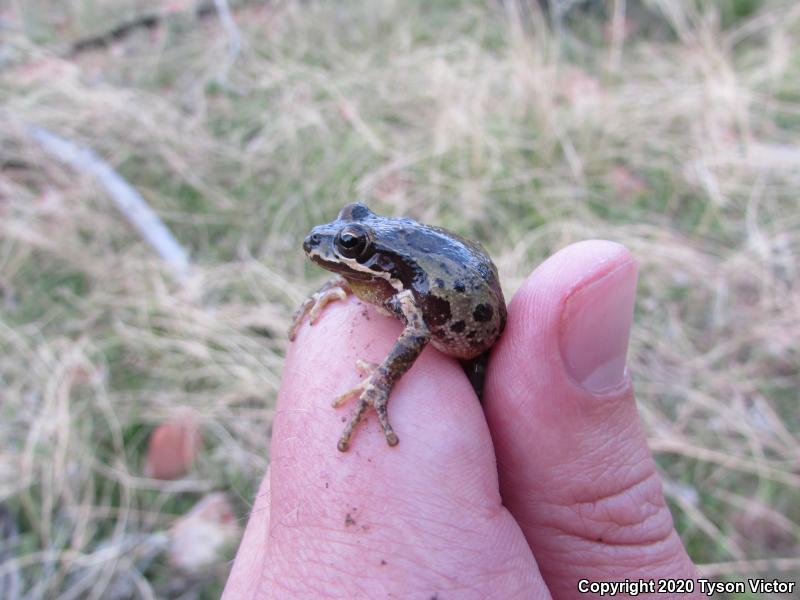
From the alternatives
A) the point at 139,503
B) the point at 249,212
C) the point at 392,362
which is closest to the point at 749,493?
the point at 392,362

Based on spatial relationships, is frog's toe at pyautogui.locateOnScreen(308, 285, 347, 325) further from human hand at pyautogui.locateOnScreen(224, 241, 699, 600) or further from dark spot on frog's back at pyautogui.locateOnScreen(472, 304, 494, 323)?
dark spot on frog's back at pyautogui.locateOnScreen(472, 304, 494, 323)

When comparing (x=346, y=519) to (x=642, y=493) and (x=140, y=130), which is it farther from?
(x=140, y=130)

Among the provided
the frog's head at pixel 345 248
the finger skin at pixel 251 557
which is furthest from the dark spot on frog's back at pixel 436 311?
the finger skin at pixel 251 557

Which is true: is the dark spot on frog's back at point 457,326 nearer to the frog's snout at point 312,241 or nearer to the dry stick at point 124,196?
the frog's snout at point 312,241

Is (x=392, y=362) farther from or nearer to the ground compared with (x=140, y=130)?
farther from the ground

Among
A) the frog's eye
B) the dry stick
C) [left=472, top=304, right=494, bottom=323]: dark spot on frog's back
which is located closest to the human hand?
[left=472, top=304, right=494, bottom=323]: dark spot on frog's back

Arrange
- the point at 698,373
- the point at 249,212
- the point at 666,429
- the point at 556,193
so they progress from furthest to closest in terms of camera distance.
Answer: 1. the point at 249,212
2. the point at 556,193
3. the point at 698,373
4. the point at 666,429
